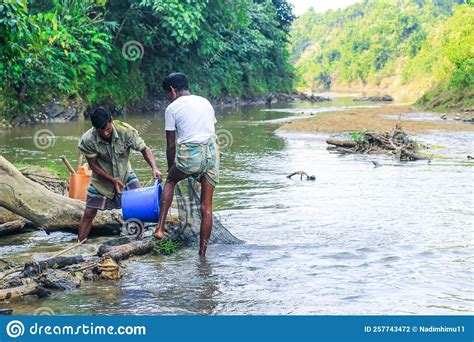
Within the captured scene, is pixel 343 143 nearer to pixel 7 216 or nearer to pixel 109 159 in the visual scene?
pixel 7 216

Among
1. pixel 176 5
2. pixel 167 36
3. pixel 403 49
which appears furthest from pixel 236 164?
pixel 403 49

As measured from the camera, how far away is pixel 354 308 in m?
5.49

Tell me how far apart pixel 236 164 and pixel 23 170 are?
650cm

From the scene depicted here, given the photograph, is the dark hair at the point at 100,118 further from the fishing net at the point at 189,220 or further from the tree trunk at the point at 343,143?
the tree trunk at the point at 343,143

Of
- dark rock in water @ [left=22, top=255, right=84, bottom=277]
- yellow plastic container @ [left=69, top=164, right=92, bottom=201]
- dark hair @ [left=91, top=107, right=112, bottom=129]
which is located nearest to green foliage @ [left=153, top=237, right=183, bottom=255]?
dark rock in water @ [left=22, top=255, right=84, bottom=277]

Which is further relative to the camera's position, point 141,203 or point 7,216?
point 7,216

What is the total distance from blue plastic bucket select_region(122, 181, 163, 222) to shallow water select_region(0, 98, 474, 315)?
44 centimetres

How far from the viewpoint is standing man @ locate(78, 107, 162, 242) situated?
292 inches

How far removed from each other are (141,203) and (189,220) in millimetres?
633

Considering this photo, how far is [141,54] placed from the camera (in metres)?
32.7

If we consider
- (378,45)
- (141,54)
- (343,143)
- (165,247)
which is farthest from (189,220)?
(378,45)

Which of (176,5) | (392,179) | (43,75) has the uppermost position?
(176,5)

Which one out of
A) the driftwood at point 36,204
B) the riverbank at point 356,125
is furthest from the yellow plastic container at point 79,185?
the riverbank at point 356,125

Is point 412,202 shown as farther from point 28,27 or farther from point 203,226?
point 28,27
